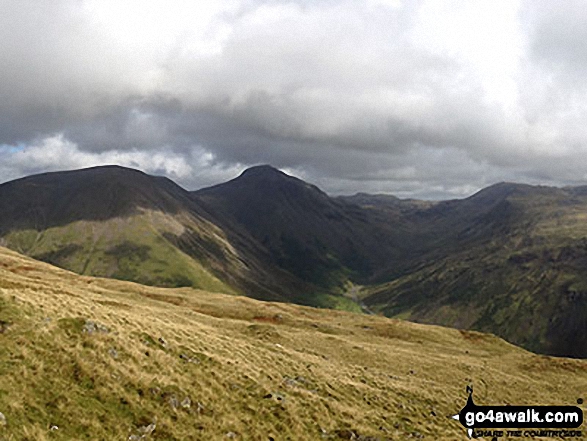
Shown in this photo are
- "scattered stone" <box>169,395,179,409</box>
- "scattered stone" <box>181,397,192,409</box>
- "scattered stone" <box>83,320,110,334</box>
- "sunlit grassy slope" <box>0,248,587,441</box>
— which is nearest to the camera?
"sunlit grassy slope" <box>0,248,587,441</box>

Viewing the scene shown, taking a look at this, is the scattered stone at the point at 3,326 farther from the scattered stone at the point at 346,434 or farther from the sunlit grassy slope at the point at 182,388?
the scattered stone at the point at 346,434

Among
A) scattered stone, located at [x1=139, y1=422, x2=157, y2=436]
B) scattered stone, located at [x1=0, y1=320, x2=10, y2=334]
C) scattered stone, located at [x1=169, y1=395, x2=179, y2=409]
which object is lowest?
scattered stone, located at [x1=139, y1=422, x2=157, y2=436]

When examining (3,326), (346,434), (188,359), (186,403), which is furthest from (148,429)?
(346,434)

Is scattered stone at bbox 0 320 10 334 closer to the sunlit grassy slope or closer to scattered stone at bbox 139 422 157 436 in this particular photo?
the sunlit grassy slope

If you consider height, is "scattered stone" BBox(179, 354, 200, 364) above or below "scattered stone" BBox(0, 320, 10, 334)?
below

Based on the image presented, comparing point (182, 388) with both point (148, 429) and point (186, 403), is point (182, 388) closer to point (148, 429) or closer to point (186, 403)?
point (186, 403)

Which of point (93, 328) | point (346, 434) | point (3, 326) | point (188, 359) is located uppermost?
point (3, 326)

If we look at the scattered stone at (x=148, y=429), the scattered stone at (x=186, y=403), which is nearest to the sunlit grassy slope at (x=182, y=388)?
the scattered stone at (x=148, y=429)

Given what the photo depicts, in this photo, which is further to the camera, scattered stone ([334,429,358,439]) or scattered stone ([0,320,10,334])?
scattered stone ([334,429,358,439])

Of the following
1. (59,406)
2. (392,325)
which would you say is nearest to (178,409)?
(59,406)

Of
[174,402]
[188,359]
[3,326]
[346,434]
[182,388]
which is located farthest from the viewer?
[188,359]

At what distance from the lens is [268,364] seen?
126ft

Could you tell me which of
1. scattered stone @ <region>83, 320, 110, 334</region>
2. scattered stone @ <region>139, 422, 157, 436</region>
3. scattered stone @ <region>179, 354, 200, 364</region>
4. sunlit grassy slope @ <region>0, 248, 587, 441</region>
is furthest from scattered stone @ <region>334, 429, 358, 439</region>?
scattered stone @ <region>83, 320, 110, 334</region>

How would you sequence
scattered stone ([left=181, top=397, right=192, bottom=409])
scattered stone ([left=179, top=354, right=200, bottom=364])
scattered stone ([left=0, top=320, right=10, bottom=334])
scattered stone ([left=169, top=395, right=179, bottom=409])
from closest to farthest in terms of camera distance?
scattered stone ([left=169, top=395, right=179, bottom=409]) → scattered stone ([left=181, top=397, right=192, bottom=409]) → scattered stone ([left=0, top=320, right=10, bottom=334]) → scattered stone ([left=179, top=354, right=200, bottom=364])
